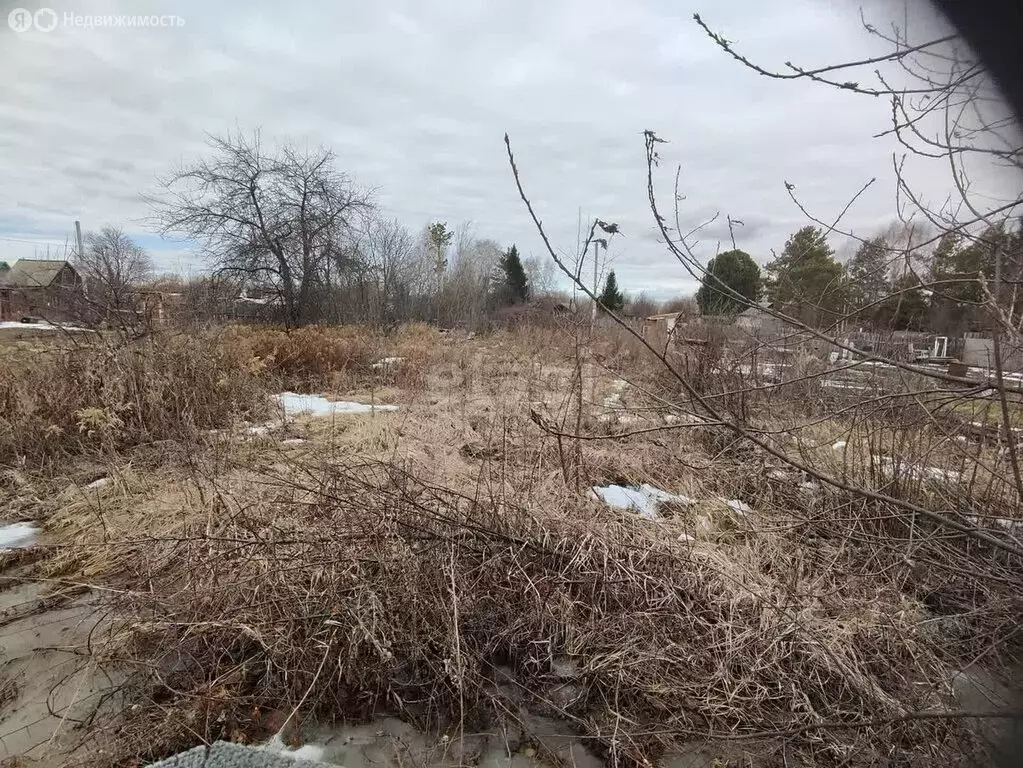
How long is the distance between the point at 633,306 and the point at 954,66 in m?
27.9

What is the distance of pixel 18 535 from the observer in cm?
332

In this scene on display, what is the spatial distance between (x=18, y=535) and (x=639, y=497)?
450 cm

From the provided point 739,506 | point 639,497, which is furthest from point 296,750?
point 739,506

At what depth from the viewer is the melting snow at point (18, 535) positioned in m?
3.20

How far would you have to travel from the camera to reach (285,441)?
491 centimetres

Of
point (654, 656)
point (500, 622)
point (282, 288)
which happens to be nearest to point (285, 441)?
point (500, 622)

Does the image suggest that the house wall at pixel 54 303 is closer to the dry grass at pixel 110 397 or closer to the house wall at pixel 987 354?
the dry grass at pixel 110 397

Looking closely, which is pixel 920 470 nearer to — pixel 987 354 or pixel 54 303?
pixel 987 354

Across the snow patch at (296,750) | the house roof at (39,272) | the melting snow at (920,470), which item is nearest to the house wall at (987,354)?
the melting snow at (920,470)

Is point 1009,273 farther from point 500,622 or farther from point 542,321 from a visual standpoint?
point 542,321

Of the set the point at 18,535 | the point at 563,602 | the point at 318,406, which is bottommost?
the point at 18,535

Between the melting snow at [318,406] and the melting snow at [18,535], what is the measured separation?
2.66 m

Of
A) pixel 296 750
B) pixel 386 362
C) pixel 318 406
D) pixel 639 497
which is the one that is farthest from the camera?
pixel 386 362

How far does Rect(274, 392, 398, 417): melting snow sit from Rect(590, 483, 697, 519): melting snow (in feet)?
11.4
